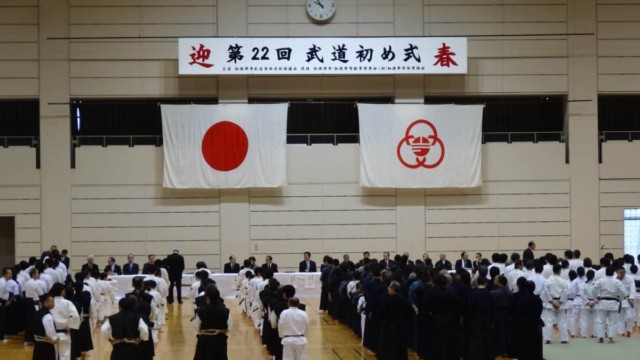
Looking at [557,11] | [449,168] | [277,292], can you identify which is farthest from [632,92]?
[277,292]

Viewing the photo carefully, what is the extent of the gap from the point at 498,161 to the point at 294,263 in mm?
8189

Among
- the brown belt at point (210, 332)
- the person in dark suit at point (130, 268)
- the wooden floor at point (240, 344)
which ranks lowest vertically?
the wooden floor at point (240, 344)

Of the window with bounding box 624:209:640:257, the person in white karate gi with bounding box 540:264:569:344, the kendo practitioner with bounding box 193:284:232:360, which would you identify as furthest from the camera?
the window with bounding box 624:209:640:257

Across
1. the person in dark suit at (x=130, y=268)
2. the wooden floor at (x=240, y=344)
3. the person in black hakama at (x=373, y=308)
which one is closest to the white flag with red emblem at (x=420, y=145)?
the person in dark suit at (x=130, y=268)

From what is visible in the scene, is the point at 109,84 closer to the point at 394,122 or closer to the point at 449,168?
the point at 394,122

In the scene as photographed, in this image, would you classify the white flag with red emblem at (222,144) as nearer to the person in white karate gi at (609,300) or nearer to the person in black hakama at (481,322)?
the person in white karate gi at (609,300)

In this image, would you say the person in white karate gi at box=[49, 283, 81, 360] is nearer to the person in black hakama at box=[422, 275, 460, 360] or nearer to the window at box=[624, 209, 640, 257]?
the person in black hakama at box=[422, 275, 460, 360]

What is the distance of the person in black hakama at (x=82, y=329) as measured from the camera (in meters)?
16.5

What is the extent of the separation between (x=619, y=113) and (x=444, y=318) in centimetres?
1968

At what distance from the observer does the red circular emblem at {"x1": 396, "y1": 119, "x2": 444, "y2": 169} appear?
98.8 ft

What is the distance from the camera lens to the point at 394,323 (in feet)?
49.0

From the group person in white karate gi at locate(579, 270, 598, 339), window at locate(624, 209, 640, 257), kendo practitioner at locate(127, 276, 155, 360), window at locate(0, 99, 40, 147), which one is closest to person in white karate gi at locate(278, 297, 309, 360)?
kendo practitioner at locate(127, 276, 155, 360)

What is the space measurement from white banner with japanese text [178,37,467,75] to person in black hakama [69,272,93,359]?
43.6 feet

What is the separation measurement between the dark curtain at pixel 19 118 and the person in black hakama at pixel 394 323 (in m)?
20.1
